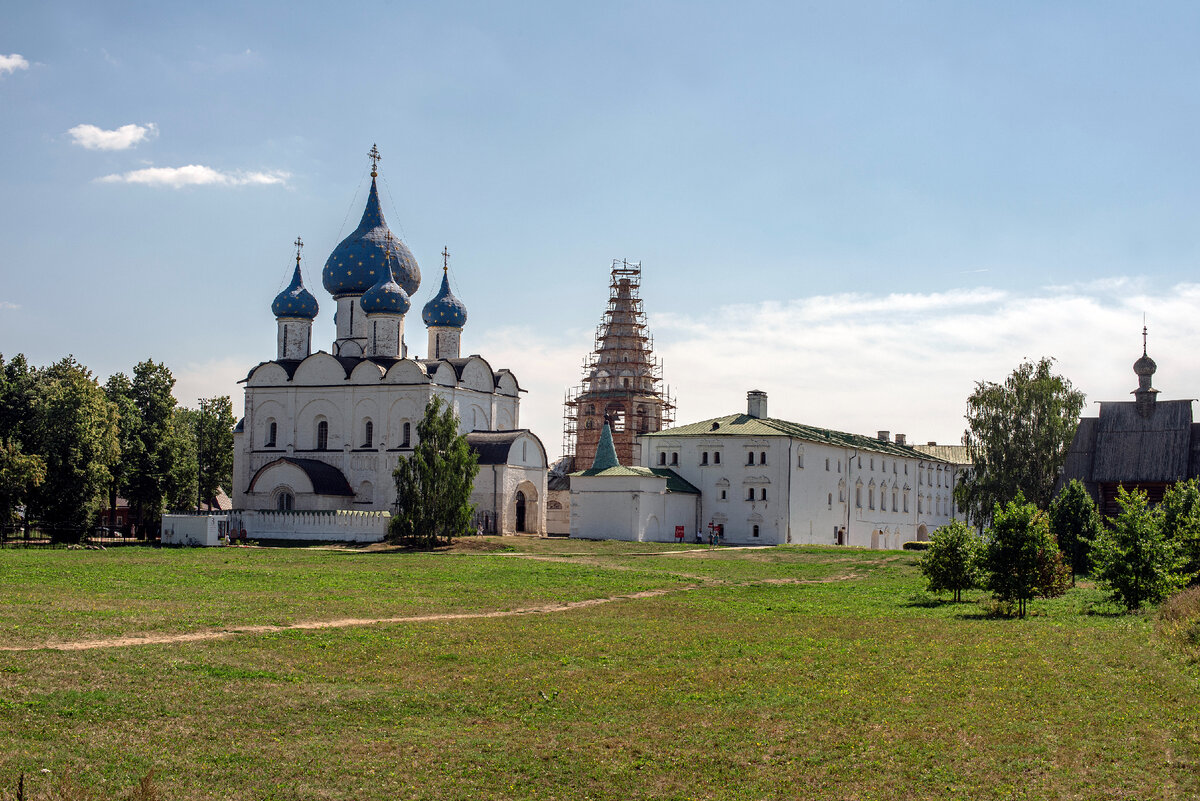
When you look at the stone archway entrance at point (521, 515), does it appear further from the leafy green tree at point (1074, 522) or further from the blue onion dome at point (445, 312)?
the leafy green tree at point (1074, 522)

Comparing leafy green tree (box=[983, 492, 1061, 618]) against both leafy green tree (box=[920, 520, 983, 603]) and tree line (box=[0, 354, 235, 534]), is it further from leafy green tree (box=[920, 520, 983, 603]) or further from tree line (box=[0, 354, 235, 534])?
tree line (box=[0, 354, 235, 534])

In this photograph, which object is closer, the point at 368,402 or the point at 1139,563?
the point at 1139,563

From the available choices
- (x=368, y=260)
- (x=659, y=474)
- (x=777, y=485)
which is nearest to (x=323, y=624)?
(x=659, y=474)

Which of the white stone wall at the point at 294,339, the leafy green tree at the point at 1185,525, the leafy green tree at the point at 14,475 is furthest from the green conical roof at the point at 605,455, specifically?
the leafy green tree at the point at 1185,525

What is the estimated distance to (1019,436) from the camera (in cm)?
4578

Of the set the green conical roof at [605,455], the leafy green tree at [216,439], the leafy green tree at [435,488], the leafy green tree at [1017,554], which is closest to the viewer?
the leafy green tree at [1017,554]

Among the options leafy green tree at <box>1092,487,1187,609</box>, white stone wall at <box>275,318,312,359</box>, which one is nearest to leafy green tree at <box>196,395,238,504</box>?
white stone wall at <box>275,318,312,359</box>

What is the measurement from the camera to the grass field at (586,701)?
9.22 meters

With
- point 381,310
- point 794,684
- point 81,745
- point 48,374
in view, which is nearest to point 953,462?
point 381,310

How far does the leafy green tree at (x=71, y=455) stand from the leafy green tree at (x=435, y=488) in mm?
10720

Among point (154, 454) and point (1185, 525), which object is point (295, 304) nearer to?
point (154, 454)

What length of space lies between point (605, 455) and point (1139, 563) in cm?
3264

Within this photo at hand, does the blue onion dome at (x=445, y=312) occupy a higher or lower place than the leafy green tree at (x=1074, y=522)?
higher

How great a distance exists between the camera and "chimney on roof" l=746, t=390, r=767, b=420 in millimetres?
54469
